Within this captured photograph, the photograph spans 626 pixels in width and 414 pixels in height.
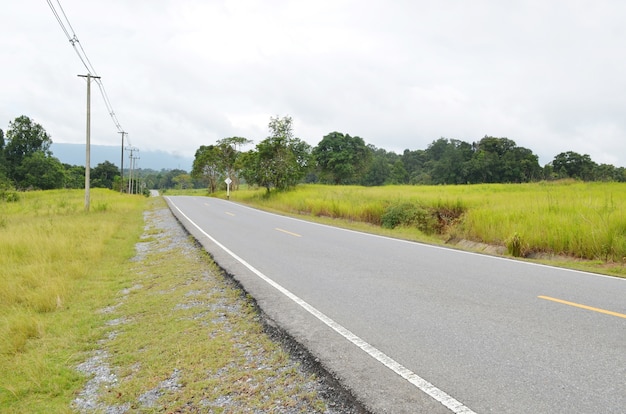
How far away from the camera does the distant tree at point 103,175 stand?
9294cm

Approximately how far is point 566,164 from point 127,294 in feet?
211

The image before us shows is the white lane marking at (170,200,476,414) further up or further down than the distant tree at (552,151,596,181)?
further down

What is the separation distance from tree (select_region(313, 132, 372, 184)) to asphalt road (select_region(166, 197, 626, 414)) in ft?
Result: 171

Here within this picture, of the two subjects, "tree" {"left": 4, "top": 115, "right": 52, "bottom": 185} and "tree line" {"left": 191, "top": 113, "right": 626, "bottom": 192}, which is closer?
"tree line" {"left": 191, "top": 113, "right": 626, "bottom": 192}

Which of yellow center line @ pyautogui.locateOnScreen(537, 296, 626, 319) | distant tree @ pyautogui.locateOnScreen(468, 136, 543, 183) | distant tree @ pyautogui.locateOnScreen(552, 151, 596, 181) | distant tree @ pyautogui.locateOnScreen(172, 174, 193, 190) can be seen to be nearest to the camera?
yellow center line @ pyautogui.locateOnScreen(537, 296, 626, 319)

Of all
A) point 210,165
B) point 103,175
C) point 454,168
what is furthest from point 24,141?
point 454,168

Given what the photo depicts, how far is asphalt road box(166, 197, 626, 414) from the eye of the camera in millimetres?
3027

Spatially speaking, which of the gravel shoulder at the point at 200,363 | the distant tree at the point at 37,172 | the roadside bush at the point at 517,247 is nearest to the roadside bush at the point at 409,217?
the roadside bush at the point at 517,247

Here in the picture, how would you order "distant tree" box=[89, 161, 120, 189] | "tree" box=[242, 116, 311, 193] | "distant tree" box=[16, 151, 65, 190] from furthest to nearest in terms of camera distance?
"distant tree" box=[89, 161, 120, 189], "distant tree" box=[16, 151, 65, 190], "tree" box=[242, 116, 311, 193]

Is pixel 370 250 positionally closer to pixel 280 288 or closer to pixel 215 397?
pixel 280 288

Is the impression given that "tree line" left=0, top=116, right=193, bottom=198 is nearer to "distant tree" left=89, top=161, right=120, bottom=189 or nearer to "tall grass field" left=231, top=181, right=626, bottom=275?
"distant tree" left=89, top=161, right=120, bottom=189

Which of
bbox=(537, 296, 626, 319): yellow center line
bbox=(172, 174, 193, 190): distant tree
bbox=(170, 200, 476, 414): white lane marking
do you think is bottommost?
bbox=(170, 200, 476, 414): white lane marking

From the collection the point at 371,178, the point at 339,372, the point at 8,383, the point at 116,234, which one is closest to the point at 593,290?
the point at 339,372

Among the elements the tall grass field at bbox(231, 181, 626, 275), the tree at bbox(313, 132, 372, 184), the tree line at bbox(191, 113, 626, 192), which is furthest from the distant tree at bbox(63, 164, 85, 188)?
the tall grass field at bbox(231, 181, 626, 275)
